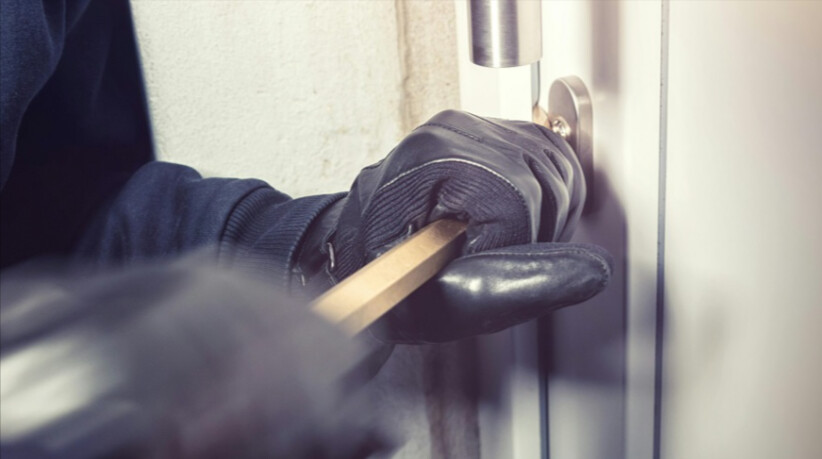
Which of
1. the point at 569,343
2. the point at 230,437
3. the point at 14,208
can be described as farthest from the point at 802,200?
the point at 14,208

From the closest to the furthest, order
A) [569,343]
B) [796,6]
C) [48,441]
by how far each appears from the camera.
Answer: [48,441] < [796,6] < [569,343]

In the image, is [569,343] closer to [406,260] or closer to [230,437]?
[406,260]

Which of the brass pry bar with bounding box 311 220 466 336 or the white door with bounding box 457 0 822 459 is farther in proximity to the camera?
the white door with bounding box 457 0 822 459

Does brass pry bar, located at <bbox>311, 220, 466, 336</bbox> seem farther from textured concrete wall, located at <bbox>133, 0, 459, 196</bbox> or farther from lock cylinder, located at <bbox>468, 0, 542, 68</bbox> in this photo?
textured concrete wall, located at <bbox>133, 0, 459, 196</bbox>

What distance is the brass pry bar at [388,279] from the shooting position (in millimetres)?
293

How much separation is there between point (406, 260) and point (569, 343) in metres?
0.29

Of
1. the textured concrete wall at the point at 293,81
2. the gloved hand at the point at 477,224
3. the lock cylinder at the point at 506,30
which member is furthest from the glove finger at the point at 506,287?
the textured concrete wall at the point at 293,81

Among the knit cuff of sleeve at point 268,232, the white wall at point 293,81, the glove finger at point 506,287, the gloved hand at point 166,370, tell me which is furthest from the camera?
the white wall at point 293,81

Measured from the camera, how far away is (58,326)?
8.5 inches

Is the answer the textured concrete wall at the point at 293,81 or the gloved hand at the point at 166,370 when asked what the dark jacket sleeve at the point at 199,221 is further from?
the gloved hand at the point at 166,370

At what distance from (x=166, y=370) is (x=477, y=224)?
21cm

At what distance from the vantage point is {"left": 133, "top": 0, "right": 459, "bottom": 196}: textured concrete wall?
0.62 m

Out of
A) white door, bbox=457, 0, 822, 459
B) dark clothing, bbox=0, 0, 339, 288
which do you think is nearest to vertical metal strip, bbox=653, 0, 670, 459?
white door, bbox=457, 0, 822, 459

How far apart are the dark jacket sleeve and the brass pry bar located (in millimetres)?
134
